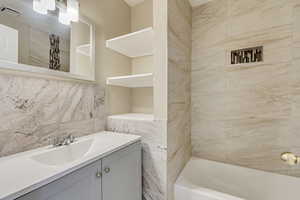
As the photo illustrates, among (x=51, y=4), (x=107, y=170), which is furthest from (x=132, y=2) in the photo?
(x=107, y=170)

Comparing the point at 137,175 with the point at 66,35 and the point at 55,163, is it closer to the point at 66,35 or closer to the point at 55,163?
the point at 55,163

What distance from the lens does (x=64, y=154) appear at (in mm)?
926

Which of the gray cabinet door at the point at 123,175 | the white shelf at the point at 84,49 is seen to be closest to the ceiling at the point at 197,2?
the white shelf at the point at 84,49

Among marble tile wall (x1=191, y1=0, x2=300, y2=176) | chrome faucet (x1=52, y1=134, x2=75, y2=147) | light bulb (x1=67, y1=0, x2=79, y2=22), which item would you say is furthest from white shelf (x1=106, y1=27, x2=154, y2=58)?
chrome faucet (x1=52, y1=134, x2=75, y2=147)

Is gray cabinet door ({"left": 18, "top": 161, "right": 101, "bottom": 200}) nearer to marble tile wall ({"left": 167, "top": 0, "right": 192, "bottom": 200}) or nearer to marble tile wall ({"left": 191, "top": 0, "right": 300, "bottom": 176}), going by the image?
marble tile wall ({"left": 167, "top": 0, "right": 192, "bottom": 200})

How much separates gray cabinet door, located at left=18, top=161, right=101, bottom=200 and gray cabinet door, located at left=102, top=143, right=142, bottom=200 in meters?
0.06

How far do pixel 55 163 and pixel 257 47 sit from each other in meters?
2.02

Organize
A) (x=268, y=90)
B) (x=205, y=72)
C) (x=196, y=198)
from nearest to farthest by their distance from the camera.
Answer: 1. (x=196, y=198)
2. (x=268, y=90)
3. (x=205, y=72)

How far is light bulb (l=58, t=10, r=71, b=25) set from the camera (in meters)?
1.05

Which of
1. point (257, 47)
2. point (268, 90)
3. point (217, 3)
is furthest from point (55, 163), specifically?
point (217, 3)

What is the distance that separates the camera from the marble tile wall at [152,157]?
1.11 m

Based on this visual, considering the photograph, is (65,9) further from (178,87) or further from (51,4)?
(178,87)

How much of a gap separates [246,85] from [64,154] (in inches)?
69.6

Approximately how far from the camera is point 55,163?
0.87 metres
